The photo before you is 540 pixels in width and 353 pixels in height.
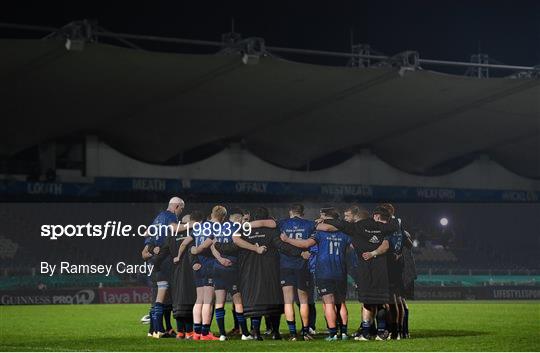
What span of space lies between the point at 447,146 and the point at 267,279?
102 feet

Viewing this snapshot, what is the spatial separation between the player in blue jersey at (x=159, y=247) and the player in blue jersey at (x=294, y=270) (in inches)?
66.1

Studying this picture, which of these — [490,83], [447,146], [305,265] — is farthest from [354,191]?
[305,265]

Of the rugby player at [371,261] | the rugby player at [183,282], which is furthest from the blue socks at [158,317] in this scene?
the rugby player at [371,261]

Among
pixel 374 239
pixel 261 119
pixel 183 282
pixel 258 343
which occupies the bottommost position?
pixel 258 343

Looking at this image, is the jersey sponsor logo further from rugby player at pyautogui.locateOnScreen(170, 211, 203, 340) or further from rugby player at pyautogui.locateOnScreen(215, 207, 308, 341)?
rugby player at pyautogui.locateOnScreen(170, 211, 203, 340)

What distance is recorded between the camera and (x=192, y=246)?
52.1 feet

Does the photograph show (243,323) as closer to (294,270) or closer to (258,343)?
(258,343)

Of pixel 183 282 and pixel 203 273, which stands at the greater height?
pixel 203 273

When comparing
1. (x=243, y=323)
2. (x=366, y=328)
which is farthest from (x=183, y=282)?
(x=366, y=328)

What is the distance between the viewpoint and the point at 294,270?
15.7 metres

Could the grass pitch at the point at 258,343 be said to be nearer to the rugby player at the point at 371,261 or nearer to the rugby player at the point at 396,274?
the rugby player at the point at 396,274

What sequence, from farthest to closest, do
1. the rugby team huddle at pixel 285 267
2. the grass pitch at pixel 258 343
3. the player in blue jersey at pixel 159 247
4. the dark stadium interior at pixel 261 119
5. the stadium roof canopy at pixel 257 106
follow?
the dark stadium interior at pixel 261 119 < the stadium roof canopy at pixel 257 106 < the player in blue jersey at pixel 159 247 < the rugby team huddle at pixel 285 267 < the grass pitch at pixel 258 343

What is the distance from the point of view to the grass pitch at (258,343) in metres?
14.6

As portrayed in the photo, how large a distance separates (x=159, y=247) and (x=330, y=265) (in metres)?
2.81
